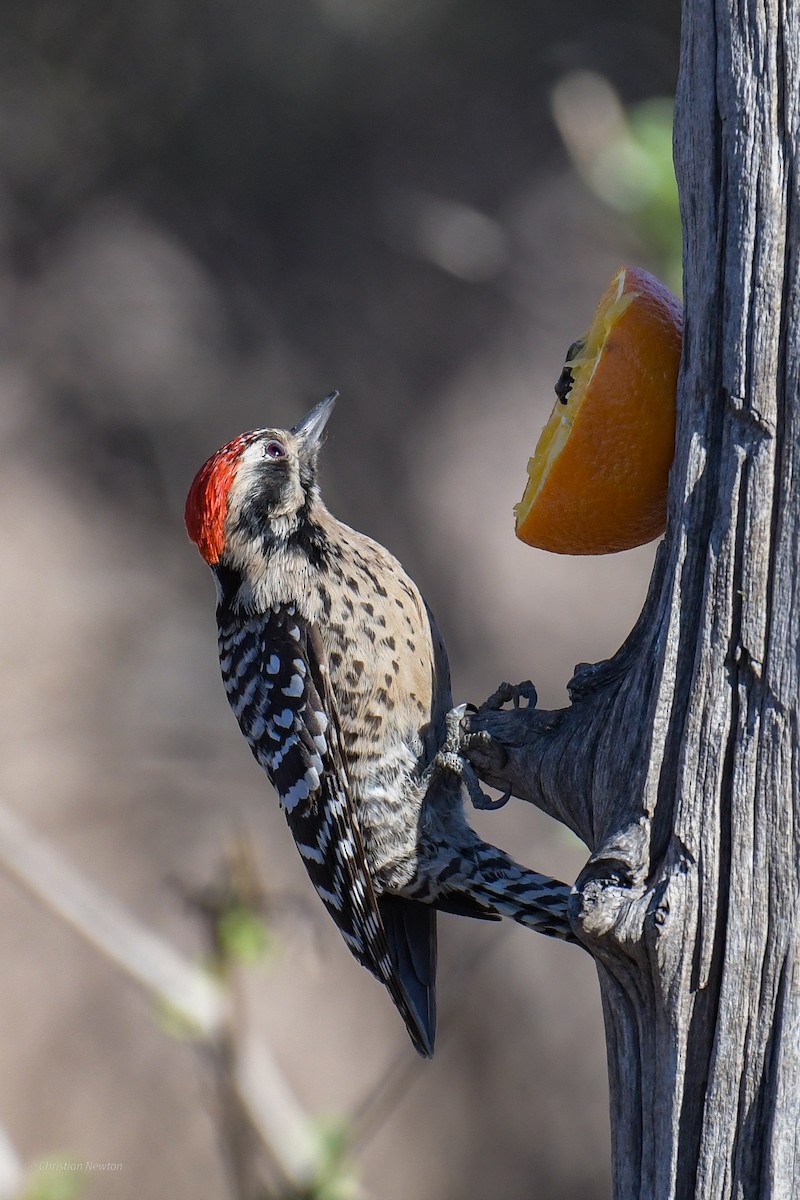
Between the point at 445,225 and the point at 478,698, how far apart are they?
2.32 m

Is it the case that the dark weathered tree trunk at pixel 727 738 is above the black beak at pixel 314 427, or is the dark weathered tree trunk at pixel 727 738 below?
below

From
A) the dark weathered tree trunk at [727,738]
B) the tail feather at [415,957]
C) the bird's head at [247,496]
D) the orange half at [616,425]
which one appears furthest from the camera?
the bird's head at [247,496]

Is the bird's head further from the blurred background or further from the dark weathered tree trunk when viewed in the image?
the blurred background

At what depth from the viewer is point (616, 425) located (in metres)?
1.78

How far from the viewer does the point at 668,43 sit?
19.5ft

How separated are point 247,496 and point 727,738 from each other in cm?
162

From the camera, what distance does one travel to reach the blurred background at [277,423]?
486 centimetres

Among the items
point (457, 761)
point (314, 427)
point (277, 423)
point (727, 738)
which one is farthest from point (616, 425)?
point (277, 423)

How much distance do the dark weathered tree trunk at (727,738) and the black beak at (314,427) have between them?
1545mm

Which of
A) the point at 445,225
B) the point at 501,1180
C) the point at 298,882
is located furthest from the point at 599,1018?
the point at 445,225

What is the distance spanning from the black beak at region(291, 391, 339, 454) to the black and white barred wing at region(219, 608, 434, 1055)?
0.48 m

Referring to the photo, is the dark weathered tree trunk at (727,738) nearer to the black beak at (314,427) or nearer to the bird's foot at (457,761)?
the bird's foot at (457,761)

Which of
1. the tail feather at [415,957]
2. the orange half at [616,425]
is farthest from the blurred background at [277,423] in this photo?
the orange half at [616,425]

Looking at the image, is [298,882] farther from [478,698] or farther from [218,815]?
[478,698]
